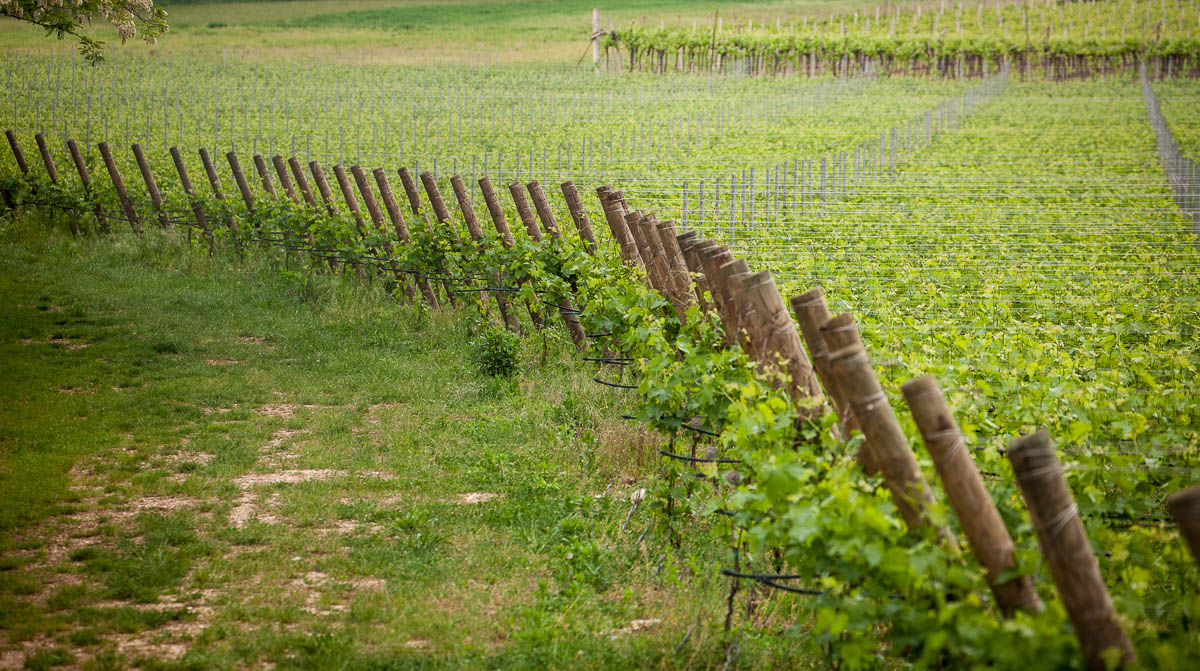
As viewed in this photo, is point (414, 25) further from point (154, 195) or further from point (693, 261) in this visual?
point (693, 261)

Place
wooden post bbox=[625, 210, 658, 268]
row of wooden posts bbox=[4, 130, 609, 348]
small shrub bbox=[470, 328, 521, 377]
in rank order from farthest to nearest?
row of wooden posts bbox=[4, 130, 609, 348] < small shrub bbox=[470, 328, 521, 377] < wooden post bbox=[625, 210, 658, 268]

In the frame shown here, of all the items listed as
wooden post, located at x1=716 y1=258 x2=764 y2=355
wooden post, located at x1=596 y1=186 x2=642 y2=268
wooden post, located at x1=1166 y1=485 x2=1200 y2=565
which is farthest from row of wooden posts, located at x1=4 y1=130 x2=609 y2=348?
wooden post, located at x1=1166 y1=485 x2=1200 y2=565

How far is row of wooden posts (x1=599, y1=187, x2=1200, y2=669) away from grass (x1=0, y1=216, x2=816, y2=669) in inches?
51.5

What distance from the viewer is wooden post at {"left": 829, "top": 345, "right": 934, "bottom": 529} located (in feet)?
10.4

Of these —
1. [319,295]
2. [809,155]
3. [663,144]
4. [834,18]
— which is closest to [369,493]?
[319,295]

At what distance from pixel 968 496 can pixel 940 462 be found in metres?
0.13

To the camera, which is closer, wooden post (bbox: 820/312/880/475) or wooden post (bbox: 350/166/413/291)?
wooden post (bbox: 820/312/880/475)

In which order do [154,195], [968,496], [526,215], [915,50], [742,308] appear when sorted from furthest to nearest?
1. [915,50]
2. [154,195]
3. [526,215]
4. [742,308]
5. [968,496]

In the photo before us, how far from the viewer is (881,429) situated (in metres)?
3.17

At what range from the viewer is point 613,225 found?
24.4ft

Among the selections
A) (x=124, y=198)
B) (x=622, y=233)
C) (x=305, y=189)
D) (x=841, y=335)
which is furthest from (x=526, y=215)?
(x=124, y=198)

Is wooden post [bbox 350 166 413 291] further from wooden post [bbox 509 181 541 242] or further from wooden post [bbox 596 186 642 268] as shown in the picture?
wooden post [bbox 596 186 642 268]

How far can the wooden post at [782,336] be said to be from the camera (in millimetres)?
4078

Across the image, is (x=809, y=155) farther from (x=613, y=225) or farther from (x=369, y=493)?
(x=369, y=493)
